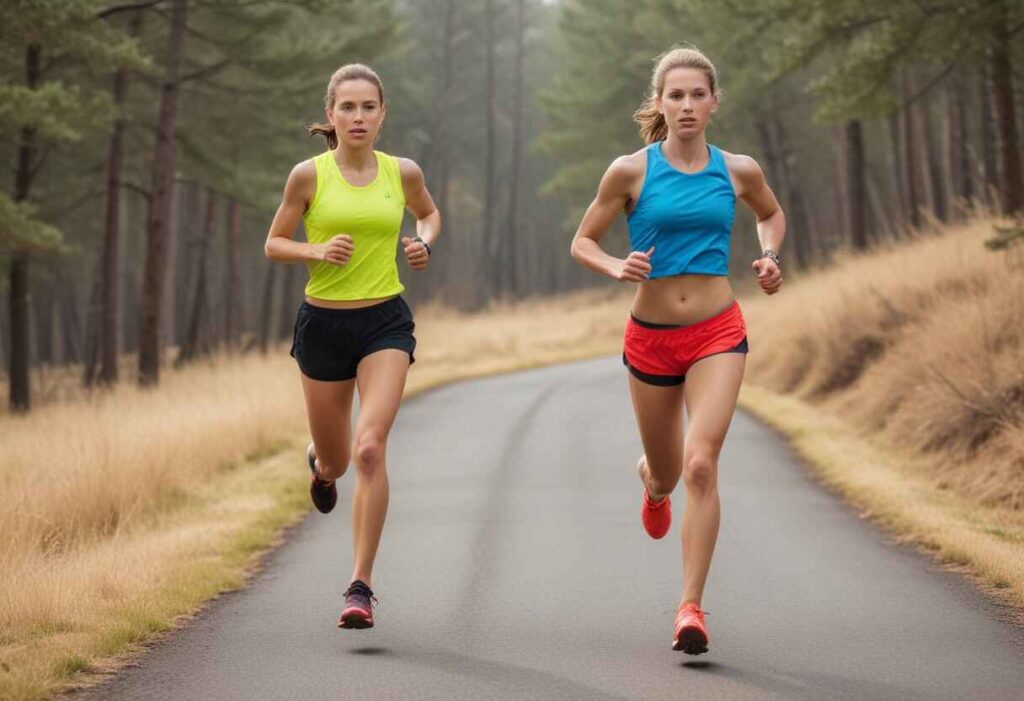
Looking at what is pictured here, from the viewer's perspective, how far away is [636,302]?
241 inches

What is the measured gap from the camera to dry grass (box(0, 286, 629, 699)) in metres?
6.16

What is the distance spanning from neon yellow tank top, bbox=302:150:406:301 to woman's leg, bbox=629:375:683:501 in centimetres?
121

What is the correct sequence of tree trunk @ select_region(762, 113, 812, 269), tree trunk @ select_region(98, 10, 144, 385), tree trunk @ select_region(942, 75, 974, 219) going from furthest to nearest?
tree trunk @ select_region(762, 113, 812, 269) < tree trunk @ select_region(942, 75, 974, 219) < tree trunk @ select_region(98, 10, 144, 385)

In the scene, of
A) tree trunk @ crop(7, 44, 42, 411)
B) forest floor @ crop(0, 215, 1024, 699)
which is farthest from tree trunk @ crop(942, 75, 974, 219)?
tree trunk @ crop(7, 44, 42, 411)

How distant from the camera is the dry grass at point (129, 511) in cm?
616

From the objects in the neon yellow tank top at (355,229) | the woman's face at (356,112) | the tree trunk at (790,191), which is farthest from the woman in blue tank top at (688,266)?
the tree trunk at (790,191)

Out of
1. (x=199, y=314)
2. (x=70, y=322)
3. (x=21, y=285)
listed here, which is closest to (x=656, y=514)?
(x=21, y=285)

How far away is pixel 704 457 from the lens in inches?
226

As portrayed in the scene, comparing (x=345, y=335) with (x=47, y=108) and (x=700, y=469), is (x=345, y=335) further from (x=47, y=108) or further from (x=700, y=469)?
(x=47, y=108)

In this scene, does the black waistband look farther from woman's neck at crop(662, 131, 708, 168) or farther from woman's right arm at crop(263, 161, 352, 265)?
woman's neck at crop(662, 131, 708, 168)

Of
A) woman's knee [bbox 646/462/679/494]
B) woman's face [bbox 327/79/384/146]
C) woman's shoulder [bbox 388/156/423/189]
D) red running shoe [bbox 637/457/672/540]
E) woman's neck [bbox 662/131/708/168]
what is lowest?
red running shoe [bbox 637/457/672/540]

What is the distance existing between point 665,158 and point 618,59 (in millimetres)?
40651

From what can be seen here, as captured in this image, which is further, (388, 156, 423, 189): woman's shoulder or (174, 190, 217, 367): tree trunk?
(174, 190, 217, 367): tree trunk

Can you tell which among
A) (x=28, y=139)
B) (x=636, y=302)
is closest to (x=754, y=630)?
(x=636, y=302)
